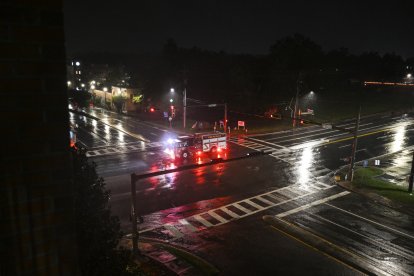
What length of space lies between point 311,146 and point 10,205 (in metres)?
45.4

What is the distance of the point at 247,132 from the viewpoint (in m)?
53.6

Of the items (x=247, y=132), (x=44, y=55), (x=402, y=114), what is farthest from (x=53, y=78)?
(x=402, y=114)

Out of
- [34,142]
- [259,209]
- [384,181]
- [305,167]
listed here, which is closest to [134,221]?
[259,209]

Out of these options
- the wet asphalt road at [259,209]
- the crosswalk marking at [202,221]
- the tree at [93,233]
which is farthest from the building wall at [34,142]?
the crosswalk marking at [202,221]

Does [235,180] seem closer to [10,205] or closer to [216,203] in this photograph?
[216,203]

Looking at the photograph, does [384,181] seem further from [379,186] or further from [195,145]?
[195,145]

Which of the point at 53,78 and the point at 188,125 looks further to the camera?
the point at 188,125

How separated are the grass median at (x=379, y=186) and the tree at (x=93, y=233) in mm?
25039

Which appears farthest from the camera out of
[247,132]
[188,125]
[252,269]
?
[188,125]

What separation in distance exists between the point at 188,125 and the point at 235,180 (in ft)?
94.2

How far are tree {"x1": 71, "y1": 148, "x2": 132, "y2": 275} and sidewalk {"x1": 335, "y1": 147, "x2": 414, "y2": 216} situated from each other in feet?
77.5

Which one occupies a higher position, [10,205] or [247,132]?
[10,205]

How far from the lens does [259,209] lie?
25.2 metres

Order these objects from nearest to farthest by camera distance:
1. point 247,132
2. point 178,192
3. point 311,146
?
point 178,192 < point 311,146 < point 247,132
